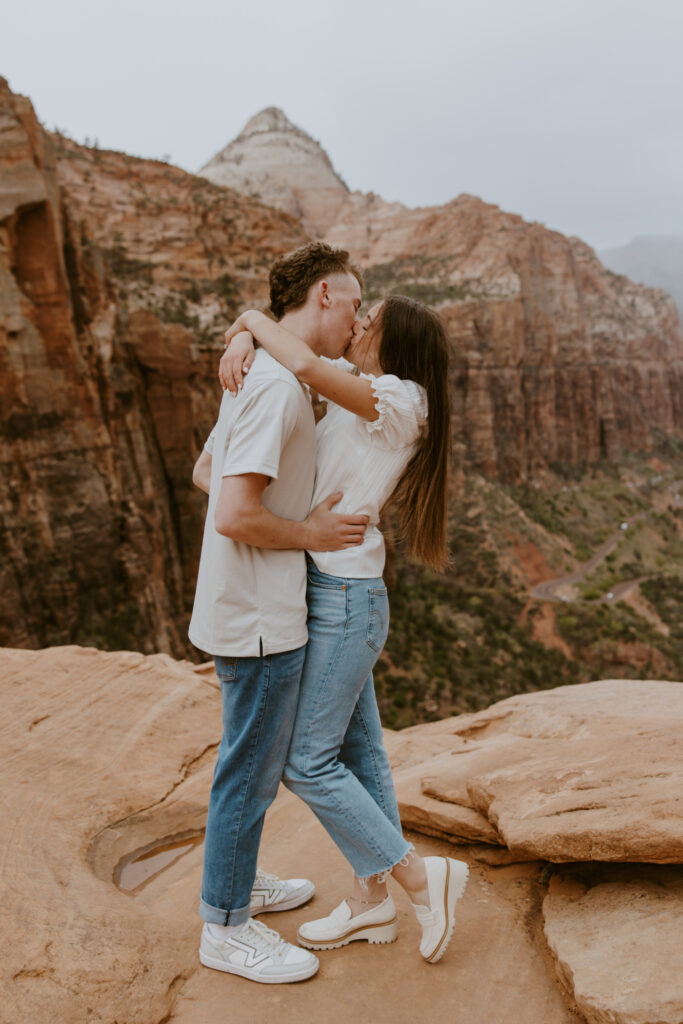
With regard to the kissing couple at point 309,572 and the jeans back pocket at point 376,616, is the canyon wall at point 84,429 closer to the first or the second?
the kissing couple at point 309,572

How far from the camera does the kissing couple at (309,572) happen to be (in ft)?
7.33

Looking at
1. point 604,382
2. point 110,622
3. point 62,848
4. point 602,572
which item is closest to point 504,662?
point 110,622

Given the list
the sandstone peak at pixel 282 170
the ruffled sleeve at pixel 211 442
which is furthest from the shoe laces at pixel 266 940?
the sandstone peak at pixel 282 170

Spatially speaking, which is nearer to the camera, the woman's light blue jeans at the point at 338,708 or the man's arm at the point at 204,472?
the woman's light blue jeans at the point at 338,708

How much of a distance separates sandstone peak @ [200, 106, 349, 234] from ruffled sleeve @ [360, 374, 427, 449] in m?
73.9

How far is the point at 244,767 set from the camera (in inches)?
92.2

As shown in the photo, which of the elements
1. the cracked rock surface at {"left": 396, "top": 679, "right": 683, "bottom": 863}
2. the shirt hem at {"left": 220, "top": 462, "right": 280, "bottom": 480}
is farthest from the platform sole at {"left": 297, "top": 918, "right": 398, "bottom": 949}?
the shirt hem at {"left": 220, "top": 462, "right": 280, "bottom": 480}

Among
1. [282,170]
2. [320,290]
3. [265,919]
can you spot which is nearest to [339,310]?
[320,290]

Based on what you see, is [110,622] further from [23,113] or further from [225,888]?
[225,888]

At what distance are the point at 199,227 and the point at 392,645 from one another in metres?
18.4

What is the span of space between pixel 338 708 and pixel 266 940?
0.83 meters

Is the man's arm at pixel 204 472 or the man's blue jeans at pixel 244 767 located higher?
the man's arm at pixel 204 472

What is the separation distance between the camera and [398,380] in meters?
2.33

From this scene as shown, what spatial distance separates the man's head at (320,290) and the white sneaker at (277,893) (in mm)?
2047
